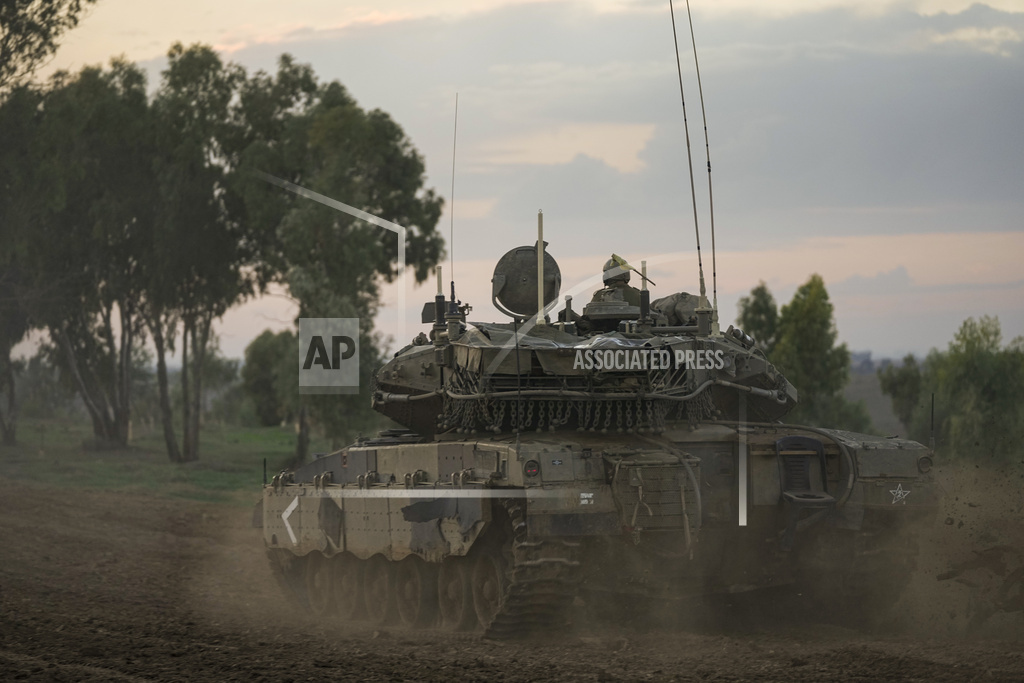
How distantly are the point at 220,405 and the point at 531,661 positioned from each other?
6267cm

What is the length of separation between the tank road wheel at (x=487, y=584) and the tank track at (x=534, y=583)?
47 cm

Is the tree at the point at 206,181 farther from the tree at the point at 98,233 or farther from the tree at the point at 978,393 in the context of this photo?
the tree at the point at 978,393

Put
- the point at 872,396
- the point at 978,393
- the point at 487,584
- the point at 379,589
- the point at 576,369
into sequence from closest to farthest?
the point at 576,369 < the point at 487,584 < the point at 379,589 < the point at 978,393 < the point at 872,396

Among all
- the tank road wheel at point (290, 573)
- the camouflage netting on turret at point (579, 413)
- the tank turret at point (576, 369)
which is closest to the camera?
the tank turret at point (576, 369)

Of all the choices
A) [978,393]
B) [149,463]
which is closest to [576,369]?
[978,393]

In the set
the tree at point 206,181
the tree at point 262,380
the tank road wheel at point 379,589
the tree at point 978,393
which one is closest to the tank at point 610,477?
the tank road wheel at point 379,589

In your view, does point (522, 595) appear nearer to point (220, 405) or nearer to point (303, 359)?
point (303, 359)

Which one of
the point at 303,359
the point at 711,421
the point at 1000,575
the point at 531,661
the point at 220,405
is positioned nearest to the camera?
the point at 531,661

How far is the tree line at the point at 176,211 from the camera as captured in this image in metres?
38.2

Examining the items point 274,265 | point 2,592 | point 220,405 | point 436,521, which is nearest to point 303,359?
point 274,265

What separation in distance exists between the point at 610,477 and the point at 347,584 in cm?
555

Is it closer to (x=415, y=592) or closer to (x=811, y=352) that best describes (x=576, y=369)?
(x=415, y=592)

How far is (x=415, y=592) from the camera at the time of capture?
15055 mm

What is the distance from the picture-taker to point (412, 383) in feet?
50.4
